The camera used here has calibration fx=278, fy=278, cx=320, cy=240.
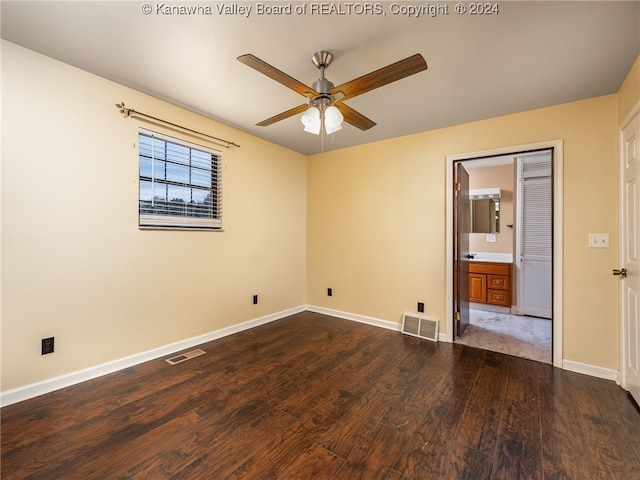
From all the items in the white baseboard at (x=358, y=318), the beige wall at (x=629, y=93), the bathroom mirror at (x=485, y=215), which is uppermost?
the beige wall at (x=629, y=93)

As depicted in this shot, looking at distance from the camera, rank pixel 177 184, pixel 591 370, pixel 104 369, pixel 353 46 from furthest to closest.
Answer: pixel 177 184
pixel 591 370
pixel 104 369
pixel 353 46

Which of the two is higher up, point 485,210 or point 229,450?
point 485,210

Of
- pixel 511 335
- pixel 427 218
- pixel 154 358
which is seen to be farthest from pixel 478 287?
pixel 154 358

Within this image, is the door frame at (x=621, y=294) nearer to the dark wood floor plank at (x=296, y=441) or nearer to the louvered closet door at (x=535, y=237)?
the louvered closet door at (x=535, y=237)

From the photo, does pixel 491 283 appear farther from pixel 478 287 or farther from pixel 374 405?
pixel 374 405

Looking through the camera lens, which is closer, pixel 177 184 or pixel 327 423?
pixel 327 423

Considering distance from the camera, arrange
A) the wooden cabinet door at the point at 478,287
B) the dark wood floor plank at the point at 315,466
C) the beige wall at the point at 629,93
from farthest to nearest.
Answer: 1. the wooden cabinet door at the point at 478,287
2. the beige wall at the point at 629,93
3. the dark wood floor plank at the point at 315,466

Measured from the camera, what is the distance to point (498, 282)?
14.8 feet

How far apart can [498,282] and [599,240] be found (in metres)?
2.22

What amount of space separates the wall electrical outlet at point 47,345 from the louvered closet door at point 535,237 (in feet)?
18.5

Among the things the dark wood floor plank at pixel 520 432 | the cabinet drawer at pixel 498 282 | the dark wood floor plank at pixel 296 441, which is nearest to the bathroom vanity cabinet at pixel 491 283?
the cabinet drawer at pixel 498 282

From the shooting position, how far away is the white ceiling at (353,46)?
1.62m

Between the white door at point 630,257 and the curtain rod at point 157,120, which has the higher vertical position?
the curtain rod at point 157,120

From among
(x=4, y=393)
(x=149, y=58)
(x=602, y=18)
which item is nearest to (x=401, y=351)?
(x=602, y=18)
